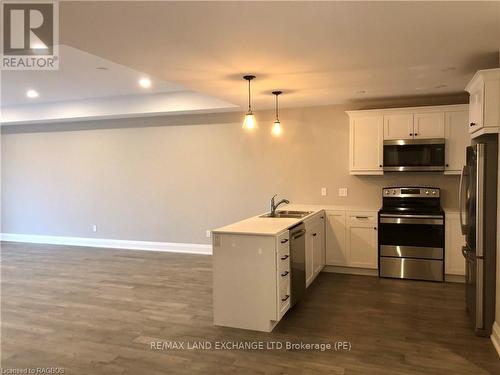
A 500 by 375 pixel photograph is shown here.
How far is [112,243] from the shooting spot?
24.4 feet

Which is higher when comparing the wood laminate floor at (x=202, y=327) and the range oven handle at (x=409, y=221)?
the range oven handle at (x=409, y=221)

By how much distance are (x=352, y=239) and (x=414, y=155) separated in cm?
139

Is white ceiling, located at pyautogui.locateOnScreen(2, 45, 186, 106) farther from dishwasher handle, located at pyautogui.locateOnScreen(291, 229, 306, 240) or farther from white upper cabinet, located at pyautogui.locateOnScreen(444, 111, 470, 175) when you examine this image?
white upper cabinet, located at pyautogui.locateOnScreen(444, 111, 470, 175)

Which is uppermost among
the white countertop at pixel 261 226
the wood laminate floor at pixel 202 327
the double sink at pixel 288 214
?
the double sink at pixel 288 214

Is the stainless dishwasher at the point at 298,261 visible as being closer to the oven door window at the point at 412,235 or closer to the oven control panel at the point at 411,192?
the oven door window at the point at 412,235

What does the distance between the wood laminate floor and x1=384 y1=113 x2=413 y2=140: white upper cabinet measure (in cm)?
193

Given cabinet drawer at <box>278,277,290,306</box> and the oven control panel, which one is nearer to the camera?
cabinet drawer at <box>278,277,290,306</box>

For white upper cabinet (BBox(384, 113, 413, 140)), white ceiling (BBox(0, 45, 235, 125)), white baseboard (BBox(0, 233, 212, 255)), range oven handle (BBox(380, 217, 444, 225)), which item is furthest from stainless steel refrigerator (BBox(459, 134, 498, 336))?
white baseboard (BBox(0, 233, 212, 255))

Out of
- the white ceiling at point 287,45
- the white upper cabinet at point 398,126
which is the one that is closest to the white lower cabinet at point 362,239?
the white upper cabinet at point 398,126

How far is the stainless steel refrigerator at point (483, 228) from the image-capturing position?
3.29 m

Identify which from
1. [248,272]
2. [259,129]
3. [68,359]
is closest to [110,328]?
[68,359]

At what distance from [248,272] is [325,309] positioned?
44.3 inches

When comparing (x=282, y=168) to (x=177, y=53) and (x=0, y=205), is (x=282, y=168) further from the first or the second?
(x=0, y=205)

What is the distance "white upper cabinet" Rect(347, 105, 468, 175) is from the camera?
5023 millimetres
